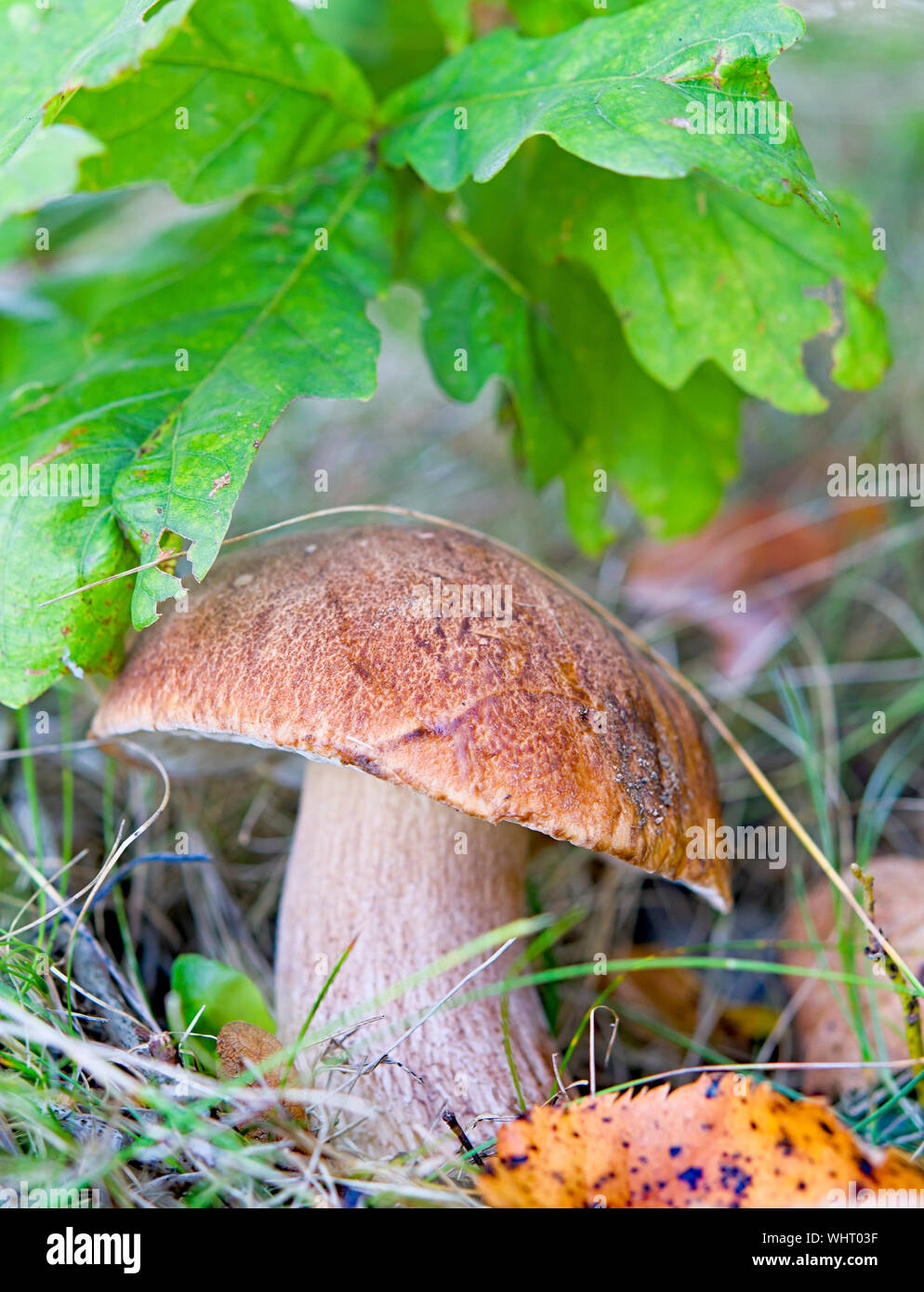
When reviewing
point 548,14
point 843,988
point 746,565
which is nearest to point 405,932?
point 843,988

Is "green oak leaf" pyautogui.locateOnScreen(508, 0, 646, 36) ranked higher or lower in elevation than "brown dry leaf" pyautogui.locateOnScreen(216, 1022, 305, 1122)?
higher

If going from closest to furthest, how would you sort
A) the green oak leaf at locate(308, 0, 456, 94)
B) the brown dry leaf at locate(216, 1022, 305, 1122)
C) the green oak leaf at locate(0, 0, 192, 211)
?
the green oak leaf at locate(0, 0, 192, 211)
the brown dry leaf at locate(216, 1022, 305, 1122)
the green oak leaf at locate(308, 0, 456, 94)

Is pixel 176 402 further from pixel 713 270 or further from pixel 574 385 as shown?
pixel 713 270

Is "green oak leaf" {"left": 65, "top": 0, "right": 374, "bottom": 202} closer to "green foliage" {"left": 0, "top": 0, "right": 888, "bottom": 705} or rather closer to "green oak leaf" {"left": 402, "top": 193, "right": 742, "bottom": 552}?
"green foliage" {"left": 0, "top": 0, "right": 888, "bottom": 705}

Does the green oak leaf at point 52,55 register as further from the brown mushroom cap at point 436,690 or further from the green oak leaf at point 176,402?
the brown mushroom cap at point 436,690

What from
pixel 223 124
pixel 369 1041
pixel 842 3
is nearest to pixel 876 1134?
pixel 369 1041

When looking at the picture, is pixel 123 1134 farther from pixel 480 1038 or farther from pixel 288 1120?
pixel 480 1038

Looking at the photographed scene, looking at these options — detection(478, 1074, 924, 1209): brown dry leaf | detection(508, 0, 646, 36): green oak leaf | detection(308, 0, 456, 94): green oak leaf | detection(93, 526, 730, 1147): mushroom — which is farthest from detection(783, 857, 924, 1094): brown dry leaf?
detection(308, 0, 456, 94): green oak leaf

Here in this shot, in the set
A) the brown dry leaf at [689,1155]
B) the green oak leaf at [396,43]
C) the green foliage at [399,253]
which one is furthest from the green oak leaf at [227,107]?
the brown dry leaf at [689,1155]
